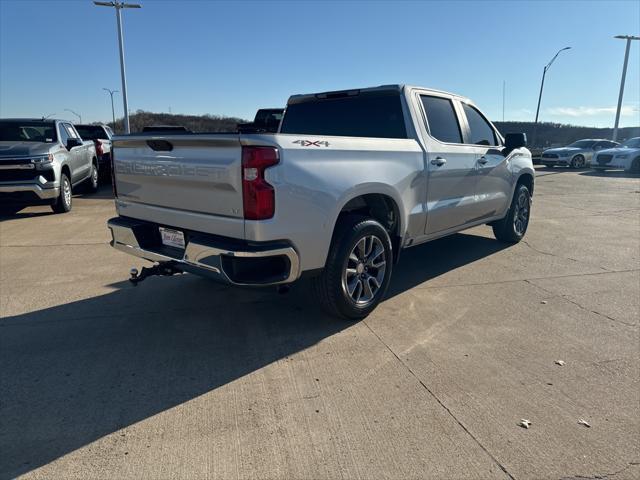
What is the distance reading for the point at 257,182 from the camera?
3.07 meters

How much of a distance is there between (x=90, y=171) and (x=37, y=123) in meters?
2.32

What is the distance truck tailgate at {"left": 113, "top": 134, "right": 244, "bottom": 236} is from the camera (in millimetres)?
3154

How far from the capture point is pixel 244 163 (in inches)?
120

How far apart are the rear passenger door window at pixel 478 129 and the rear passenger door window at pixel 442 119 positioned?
1.21 feet

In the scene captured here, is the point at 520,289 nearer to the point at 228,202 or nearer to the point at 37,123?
the point at 228,202

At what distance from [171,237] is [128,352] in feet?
3.04

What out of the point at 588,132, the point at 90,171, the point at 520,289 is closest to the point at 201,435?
the point at 520,289

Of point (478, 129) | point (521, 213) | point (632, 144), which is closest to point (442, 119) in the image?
point (478, 129)

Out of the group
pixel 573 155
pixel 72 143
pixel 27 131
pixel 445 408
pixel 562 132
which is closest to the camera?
pixel 445 408

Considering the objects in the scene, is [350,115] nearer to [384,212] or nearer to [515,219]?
[384,212]

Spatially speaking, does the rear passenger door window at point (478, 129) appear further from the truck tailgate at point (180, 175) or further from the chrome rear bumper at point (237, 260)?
the truck tailgate at point (180, 175)

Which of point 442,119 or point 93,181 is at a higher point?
point 442,119

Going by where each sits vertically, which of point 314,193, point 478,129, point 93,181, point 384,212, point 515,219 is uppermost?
point 478,129

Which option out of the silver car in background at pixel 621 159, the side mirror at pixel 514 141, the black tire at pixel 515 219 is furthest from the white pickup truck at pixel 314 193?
the silver car in background at pixel 621 159
